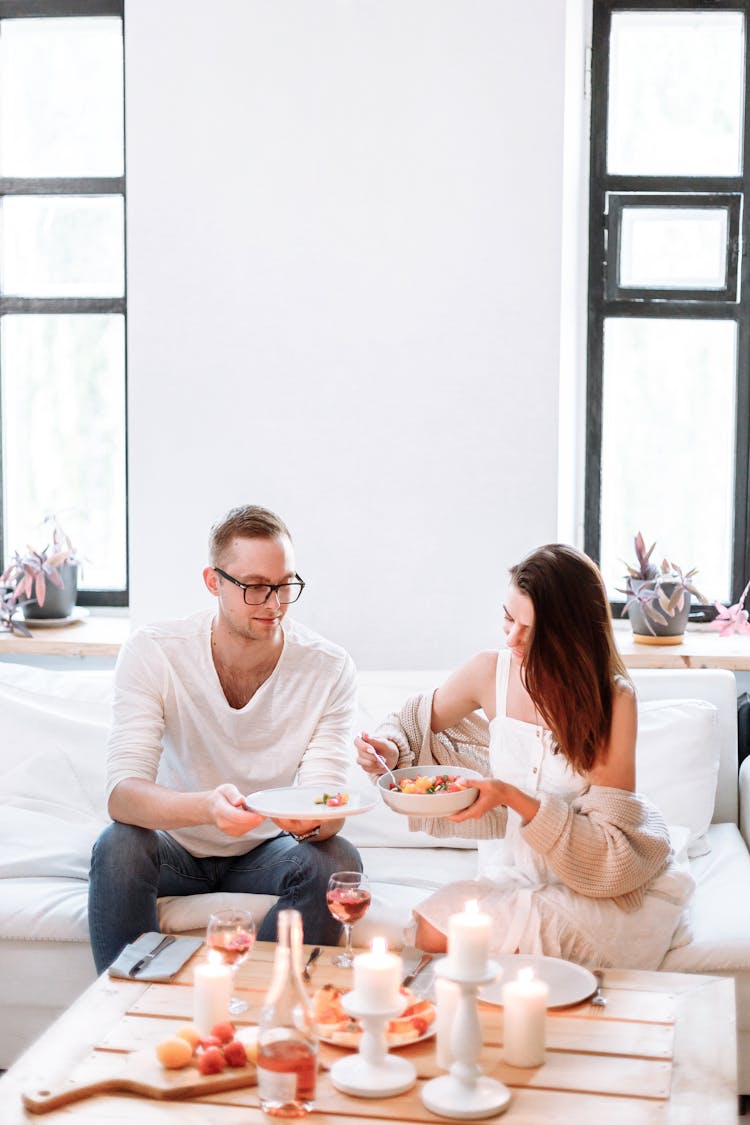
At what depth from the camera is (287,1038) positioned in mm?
1553

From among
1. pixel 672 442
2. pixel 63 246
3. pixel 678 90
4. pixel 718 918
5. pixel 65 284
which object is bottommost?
pixel 718 918

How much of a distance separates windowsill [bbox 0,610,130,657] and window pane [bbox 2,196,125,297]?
1.06 metres

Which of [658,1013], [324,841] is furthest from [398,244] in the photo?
[658,1013]

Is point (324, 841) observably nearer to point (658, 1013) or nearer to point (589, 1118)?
point (658, 1013)

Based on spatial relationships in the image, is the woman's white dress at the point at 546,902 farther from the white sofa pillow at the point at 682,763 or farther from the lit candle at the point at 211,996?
the lit candle at the point at 211,996

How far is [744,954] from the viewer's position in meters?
2.39

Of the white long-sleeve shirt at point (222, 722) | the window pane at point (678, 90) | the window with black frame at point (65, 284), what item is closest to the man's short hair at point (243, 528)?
the white long-sleeve shirt at point (222, 722)

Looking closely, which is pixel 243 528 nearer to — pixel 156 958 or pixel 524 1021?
pixel 156 958

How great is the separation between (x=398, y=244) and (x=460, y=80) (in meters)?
0.45

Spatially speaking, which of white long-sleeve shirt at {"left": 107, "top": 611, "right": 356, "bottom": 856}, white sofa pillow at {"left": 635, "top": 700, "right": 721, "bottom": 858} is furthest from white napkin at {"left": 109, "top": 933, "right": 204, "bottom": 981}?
white sofa pillow at {"left": 635, "top": 700, "right": 721, "bottom": 858}

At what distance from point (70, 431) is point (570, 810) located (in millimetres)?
2383

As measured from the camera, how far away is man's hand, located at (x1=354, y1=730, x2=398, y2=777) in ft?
7.91

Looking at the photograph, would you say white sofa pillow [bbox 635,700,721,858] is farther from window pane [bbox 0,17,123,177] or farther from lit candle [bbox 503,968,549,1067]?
window pane [bbox 0,17,123,177]

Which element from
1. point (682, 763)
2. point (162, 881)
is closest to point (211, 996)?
point (162, 881)
